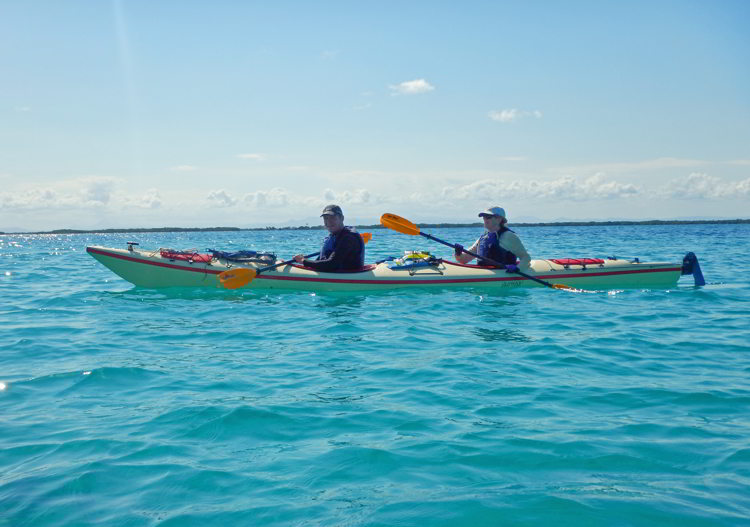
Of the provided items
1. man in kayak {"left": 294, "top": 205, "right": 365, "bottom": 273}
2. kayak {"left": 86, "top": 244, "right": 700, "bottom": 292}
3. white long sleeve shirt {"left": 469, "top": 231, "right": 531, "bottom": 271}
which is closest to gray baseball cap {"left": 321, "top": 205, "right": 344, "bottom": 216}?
man in kayak {"left": 294, "top": 205, "right": 365, "bottom": 273}

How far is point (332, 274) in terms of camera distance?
1048cm

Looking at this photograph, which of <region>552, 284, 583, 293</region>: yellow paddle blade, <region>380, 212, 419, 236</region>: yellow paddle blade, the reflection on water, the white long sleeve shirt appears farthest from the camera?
<region>380, 212, 419, 236</region>: yellow paddle blade

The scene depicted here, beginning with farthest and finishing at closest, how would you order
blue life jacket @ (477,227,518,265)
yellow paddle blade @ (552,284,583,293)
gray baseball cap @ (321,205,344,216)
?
blue life jacket @ (477,227,518,265) → yellow paddle blade @ (552,284,583,293) → gray baseball cap @ (321,205,344,216)

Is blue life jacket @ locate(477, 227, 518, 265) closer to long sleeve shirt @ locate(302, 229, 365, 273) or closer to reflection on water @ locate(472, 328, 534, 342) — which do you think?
long sleeve shirt @ locate(302, 229, 365, 273)

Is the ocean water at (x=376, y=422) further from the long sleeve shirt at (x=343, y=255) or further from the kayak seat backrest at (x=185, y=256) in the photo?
the kayak seat backrest at (x=185, y=256)

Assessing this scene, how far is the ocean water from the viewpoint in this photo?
293cm

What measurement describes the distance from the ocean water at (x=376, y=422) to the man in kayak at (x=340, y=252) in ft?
8.42

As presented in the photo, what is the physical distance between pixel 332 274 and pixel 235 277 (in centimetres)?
185

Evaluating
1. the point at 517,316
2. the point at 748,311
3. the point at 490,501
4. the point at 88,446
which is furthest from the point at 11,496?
the point at 748,311

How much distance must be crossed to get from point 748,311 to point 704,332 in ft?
7.40

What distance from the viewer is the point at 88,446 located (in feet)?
11.9

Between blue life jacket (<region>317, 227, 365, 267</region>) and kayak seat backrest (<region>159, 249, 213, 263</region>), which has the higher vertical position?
blue life jacket (<region>317, 227, 365, 267</region>)

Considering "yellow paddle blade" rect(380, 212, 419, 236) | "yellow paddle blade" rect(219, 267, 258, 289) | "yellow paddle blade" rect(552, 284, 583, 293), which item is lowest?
"yellow paddle blade" rect(552, 284, 583, 293)

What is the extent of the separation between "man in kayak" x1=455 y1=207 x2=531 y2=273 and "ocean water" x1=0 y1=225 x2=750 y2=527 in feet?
9.71
